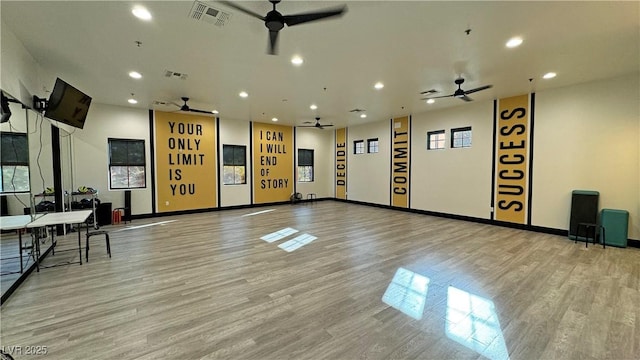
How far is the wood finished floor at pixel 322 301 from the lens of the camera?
7.00 feet

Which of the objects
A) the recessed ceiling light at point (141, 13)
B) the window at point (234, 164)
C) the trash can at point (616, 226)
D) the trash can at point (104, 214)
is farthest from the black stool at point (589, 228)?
the trash can at point (104, 214)

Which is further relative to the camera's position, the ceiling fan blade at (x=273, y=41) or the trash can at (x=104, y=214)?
the trash can at (x=104, y=214)

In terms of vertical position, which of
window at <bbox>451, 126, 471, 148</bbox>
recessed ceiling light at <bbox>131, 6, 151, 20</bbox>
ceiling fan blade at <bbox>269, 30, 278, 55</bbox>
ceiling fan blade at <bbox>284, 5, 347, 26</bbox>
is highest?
recessed ceiling light at <bbox>131, 6, 151, 20</bbox>

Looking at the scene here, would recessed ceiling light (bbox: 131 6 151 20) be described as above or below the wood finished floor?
above

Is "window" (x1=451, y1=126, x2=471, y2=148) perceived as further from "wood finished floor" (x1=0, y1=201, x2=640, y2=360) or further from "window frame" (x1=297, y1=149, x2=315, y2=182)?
"window frame" (x1=297, y1=149, x2=315, y2=182)

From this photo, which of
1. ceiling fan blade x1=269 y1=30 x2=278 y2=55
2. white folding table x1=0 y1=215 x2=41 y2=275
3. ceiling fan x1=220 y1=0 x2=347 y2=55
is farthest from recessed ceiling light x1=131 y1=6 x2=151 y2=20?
white folding table x1=0 y1=215 x2=41 y2=275

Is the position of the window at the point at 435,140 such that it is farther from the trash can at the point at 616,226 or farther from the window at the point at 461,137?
the trash can at the point at 616,226

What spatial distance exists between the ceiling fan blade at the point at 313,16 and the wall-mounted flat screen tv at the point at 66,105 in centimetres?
378

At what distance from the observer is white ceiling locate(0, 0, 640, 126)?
9.58ft

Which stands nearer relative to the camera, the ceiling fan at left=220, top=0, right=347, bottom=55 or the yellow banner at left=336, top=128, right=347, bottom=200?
the ceiling fan at left=220, top=0, right=347, bottom=55

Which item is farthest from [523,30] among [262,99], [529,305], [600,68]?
[262,99]

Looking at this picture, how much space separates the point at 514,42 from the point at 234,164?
823 cm

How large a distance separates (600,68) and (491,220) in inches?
146

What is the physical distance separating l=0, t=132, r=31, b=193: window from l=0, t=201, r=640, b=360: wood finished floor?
4.08ft
